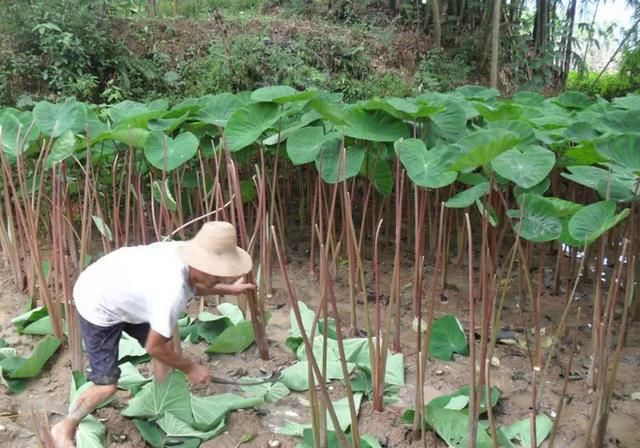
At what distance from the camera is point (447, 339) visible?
236 centimetres

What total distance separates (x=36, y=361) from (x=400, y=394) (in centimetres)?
127

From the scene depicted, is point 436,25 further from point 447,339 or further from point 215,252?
point 215,252

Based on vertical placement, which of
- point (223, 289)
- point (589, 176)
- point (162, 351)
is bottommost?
point (162, 351)

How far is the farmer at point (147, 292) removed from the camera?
1.68 m

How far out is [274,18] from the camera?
849cm

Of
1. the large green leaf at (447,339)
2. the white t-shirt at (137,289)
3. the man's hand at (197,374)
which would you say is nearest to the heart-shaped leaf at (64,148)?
the white t-shirt at (137,289)

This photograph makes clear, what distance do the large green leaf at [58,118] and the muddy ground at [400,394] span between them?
2.74 ft

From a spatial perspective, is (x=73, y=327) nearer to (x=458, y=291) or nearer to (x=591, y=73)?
(x=458, y=291)

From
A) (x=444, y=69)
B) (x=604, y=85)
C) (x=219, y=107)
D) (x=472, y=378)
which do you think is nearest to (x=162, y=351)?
(x=472, y=378)

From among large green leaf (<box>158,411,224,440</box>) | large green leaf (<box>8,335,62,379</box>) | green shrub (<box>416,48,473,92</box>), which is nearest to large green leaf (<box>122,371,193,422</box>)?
large green leaf (<box>158,411,224,440</box>)

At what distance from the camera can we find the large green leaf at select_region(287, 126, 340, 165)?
2520 mm

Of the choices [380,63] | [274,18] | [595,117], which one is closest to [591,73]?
[380,63]

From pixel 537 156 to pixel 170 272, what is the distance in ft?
3.87

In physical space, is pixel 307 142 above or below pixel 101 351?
above
